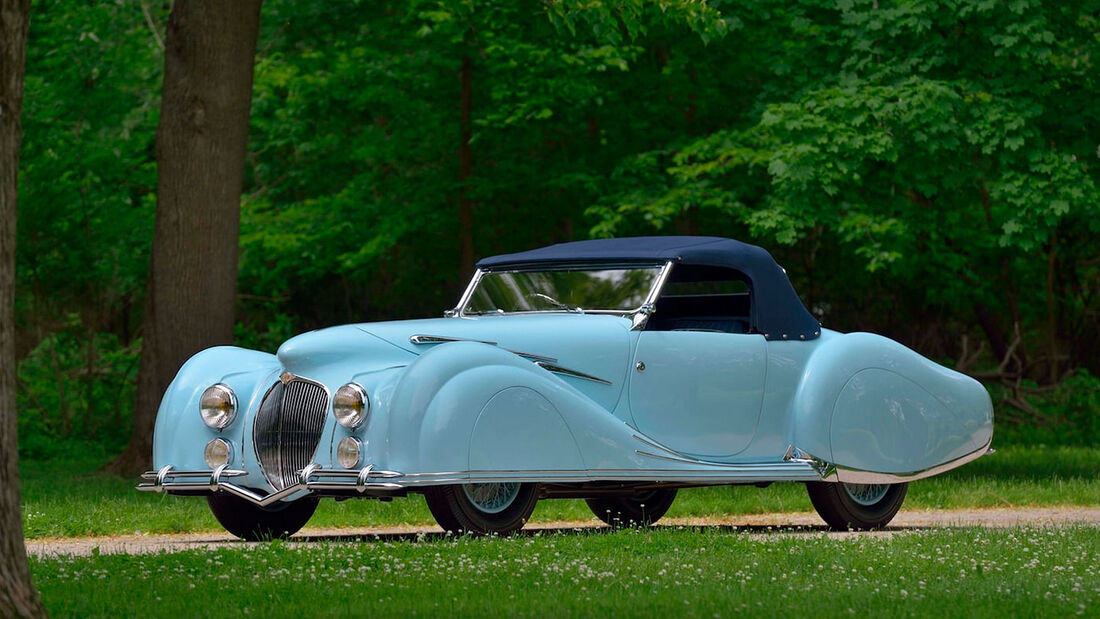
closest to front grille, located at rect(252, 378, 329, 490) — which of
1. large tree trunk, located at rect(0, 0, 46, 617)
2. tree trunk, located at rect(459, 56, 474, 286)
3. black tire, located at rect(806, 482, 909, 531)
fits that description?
large tree trunk, located at rect(0, 0, 46, 617)

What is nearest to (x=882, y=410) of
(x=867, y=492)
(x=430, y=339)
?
(x=867, y=492)

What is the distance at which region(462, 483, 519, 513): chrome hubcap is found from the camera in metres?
9.38

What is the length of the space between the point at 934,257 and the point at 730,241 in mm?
10514

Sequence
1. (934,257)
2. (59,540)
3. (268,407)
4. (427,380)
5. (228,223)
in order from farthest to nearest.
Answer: (934,257) < (228,223) < (59,540) < (268,407) < (427,380)

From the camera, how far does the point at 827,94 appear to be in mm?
16641

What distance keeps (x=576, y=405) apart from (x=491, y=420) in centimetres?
68

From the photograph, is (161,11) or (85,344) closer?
(85,344)

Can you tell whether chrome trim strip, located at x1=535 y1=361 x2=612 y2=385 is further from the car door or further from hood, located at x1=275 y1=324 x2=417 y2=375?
hood, located at x1=275 y1=324 x2=417 y2=375

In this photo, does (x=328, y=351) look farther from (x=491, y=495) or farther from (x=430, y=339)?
(x=491, y=495)

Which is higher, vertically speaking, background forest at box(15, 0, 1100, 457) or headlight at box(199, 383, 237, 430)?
background forest at box(15, 0, 1100, 457)

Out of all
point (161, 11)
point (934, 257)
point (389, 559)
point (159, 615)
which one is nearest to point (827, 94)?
point (934, 257)

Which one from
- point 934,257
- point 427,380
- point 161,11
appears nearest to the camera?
point 427,380

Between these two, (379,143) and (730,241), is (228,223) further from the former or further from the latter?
(379,143)

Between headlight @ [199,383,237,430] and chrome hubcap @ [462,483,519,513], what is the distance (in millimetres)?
1552
